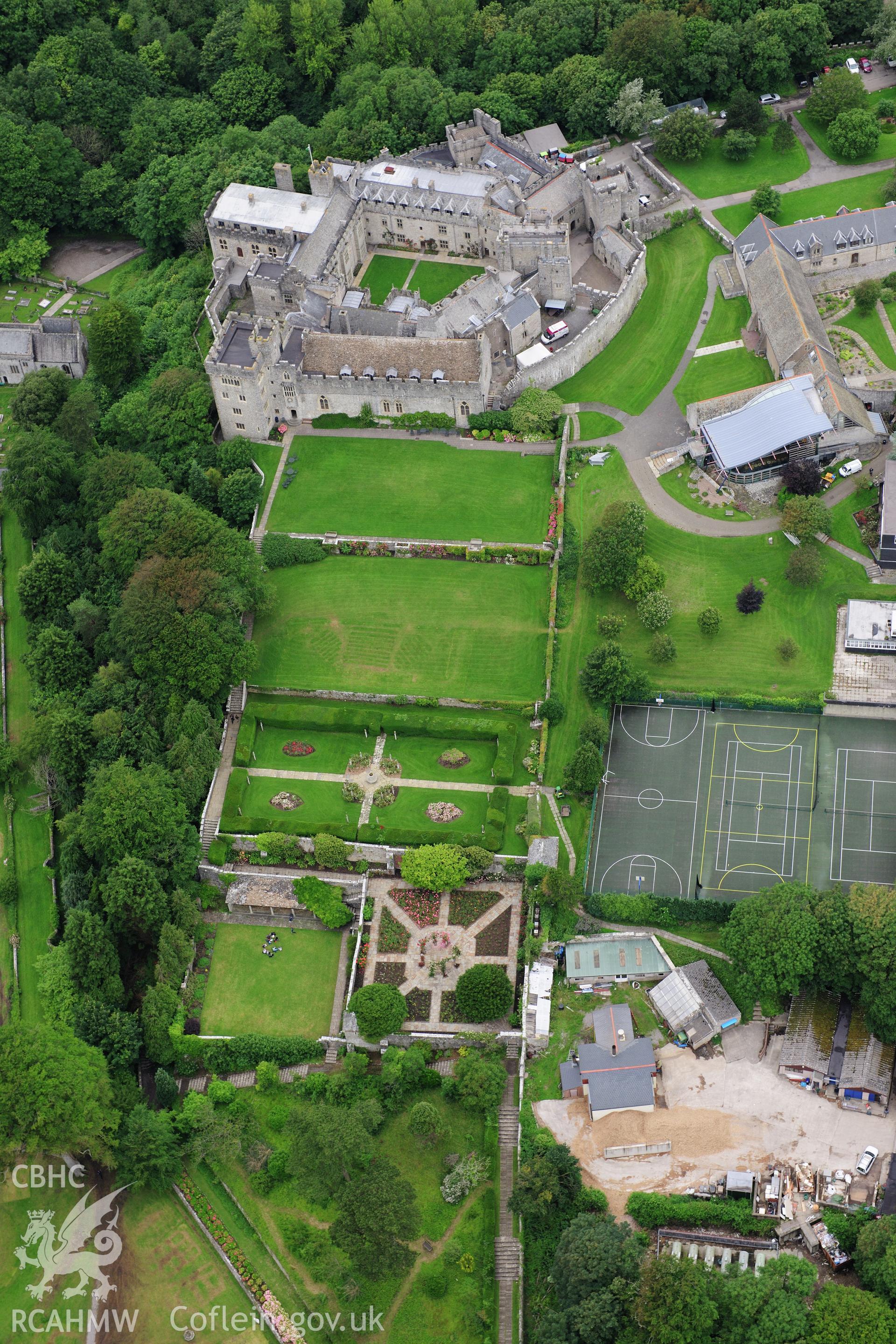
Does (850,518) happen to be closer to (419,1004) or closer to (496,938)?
(496,938)

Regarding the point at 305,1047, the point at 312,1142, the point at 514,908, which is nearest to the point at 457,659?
the point at 514,908

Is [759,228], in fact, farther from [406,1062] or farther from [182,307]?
[406,1062]

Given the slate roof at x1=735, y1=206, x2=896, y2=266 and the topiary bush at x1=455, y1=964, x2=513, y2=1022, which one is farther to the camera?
the slate roof at x1=735, y1=206, x2=896, y2=266

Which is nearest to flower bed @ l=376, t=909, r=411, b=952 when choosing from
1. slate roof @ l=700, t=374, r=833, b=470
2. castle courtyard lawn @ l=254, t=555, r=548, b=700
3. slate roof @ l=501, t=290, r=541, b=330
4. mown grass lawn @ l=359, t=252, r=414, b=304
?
castle courtyard lawn @ l=254, t=555, r=548, b=700

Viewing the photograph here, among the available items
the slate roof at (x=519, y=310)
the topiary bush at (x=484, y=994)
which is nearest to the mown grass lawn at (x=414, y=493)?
the slate roof at (x=519, y=310)

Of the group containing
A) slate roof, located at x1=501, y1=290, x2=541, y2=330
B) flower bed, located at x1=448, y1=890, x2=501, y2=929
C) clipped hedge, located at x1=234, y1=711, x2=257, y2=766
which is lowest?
flower bed, located at x1=448, y1=890, x2=501, y2=929

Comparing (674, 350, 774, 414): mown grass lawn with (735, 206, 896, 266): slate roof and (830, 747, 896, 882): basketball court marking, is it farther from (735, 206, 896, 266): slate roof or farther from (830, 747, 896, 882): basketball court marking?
(830, 747, 896, 882): basketball court marking

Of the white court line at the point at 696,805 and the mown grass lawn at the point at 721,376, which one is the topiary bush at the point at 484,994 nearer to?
the white court line at the point at 696,805

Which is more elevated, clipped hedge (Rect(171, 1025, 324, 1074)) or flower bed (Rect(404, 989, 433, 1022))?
flower bed (Rect(404, 989, 433, 1022))
